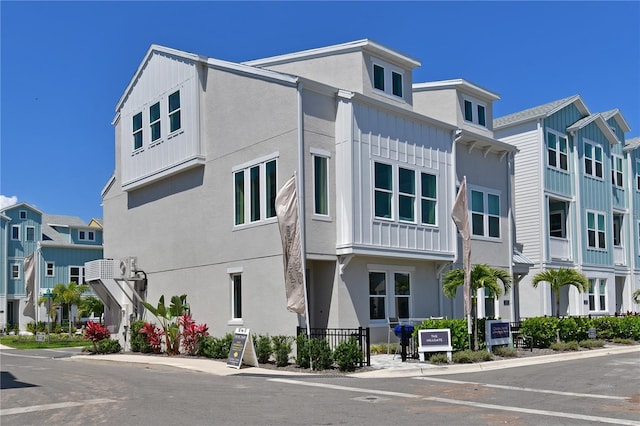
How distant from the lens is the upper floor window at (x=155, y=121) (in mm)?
26000

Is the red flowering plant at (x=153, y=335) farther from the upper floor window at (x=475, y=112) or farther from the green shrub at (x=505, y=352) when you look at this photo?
the upper floor window at (x=475, y=112)

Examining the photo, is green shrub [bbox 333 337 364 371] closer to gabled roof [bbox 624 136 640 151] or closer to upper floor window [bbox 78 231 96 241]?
gabled roof [bbox 624 136 640 151]

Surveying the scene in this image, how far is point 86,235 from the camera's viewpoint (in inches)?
2443

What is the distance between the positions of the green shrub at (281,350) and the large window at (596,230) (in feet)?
68.9

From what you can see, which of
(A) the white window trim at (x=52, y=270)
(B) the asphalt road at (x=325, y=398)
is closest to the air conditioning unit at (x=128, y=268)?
(B) the asphalt road at (x=325, y=398)

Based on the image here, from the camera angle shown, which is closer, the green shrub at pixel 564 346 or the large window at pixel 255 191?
the large window at pixel 255 191

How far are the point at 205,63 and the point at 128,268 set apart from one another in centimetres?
875

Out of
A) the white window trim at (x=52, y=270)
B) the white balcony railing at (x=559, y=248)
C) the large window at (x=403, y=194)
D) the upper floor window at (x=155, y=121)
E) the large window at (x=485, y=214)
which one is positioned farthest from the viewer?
the white window trim at (x=52, y=270)

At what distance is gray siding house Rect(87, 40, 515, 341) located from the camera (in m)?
20.1

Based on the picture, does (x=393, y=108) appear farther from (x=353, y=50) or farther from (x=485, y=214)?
(x=485, y=214)

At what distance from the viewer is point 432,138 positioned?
76.1 feet

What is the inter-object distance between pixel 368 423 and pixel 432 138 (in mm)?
14586

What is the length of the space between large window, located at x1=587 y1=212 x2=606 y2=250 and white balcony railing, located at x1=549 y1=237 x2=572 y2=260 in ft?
6.67

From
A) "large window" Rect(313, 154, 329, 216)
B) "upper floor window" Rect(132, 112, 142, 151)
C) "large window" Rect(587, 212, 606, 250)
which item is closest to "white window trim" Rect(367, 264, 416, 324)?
"large window" Rect(313, 154, 329, 216)
